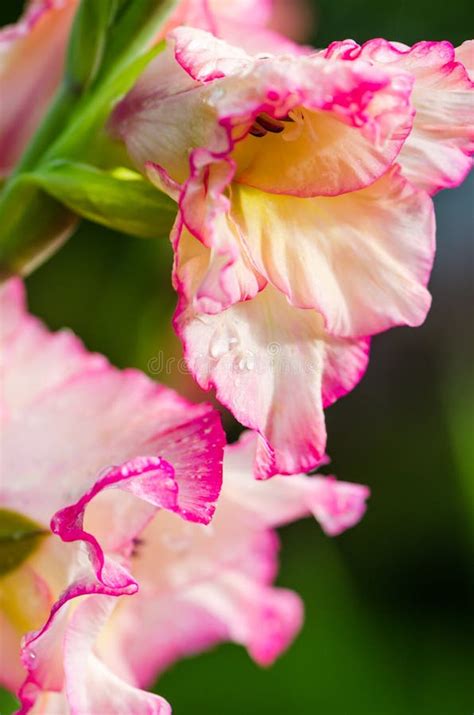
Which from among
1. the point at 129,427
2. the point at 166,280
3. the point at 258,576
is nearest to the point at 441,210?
the point at 166,280

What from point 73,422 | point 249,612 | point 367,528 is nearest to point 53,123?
point 73,422

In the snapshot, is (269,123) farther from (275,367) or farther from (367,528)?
(367,528)

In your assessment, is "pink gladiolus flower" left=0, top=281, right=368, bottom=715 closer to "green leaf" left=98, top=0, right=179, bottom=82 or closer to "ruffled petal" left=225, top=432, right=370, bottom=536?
"ruffled petal" left=225, top=432, right=370, bottom=536

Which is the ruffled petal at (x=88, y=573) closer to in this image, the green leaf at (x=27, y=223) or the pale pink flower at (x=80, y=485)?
the pale pink flower at (x=80, y=485)

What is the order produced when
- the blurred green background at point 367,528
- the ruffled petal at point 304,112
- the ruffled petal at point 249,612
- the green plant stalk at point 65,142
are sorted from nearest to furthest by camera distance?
the ruffled petal at point 304,112 → the green plant stalk at point 65,142 → the ruffled petal at point 249,612 → the blurred green background at point 367,528

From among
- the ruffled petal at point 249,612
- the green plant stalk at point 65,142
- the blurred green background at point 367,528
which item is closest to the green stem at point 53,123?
the green plant stalk at point 65,142

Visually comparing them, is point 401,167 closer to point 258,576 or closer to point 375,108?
point 375,108
